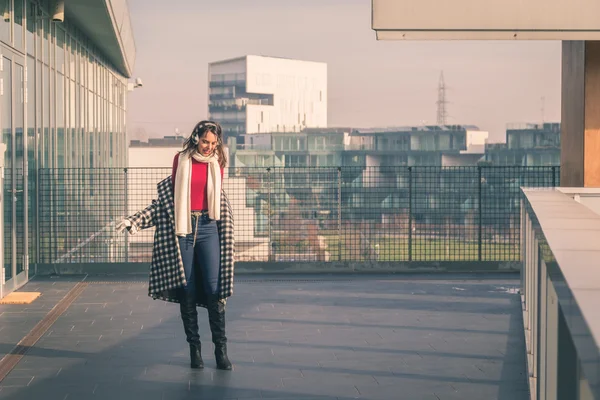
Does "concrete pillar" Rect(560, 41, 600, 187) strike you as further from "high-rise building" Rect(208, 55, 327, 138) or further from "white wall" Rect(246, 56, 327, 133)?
"white wall" Rect(246, 56, 327, 133)

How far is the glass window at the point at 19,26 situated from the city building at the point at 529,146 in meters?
80.2

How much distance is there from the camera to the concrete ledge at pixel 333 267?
14.2 m

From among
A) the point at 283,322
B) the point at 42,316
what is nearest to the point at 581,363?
the point at 283,322

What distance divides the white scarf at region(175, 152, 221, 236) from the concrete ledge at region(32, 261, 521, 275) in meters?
6.95

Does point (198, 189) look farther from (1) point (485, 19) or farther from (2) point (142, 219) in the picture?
(1) point (485, 19)

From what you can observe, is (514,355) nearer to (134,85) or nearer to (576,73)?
(576,73)

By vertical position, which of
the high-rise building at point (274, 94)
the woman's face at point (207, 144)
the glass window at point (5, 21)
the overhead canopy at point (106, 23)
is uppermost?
the high-rise building at point (274, 94)

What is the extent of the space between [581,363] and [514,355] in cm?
623

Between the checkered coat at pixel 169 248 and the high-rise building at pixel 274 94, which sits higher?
the high-rise building at pixel 274 94

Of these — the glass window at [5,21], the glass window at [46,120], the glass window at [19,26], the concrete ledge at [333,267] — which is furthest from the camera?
the glass window at [46,120]

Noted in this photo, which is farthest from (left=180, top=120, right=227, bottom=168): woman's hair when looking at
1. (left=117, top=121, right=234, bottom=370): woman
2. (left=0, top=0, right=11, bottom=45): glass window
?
(left=0, top=0, right=11, bottom=45): glass window

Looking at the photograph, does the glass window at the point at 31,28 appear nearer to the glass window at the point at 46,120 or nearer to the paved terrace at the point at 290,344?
the glass window at the point at 46,120

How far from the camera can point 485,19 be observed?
8547mm

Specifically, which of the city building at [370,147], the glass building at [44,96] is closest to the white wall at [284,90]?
the city building at [370,147]
